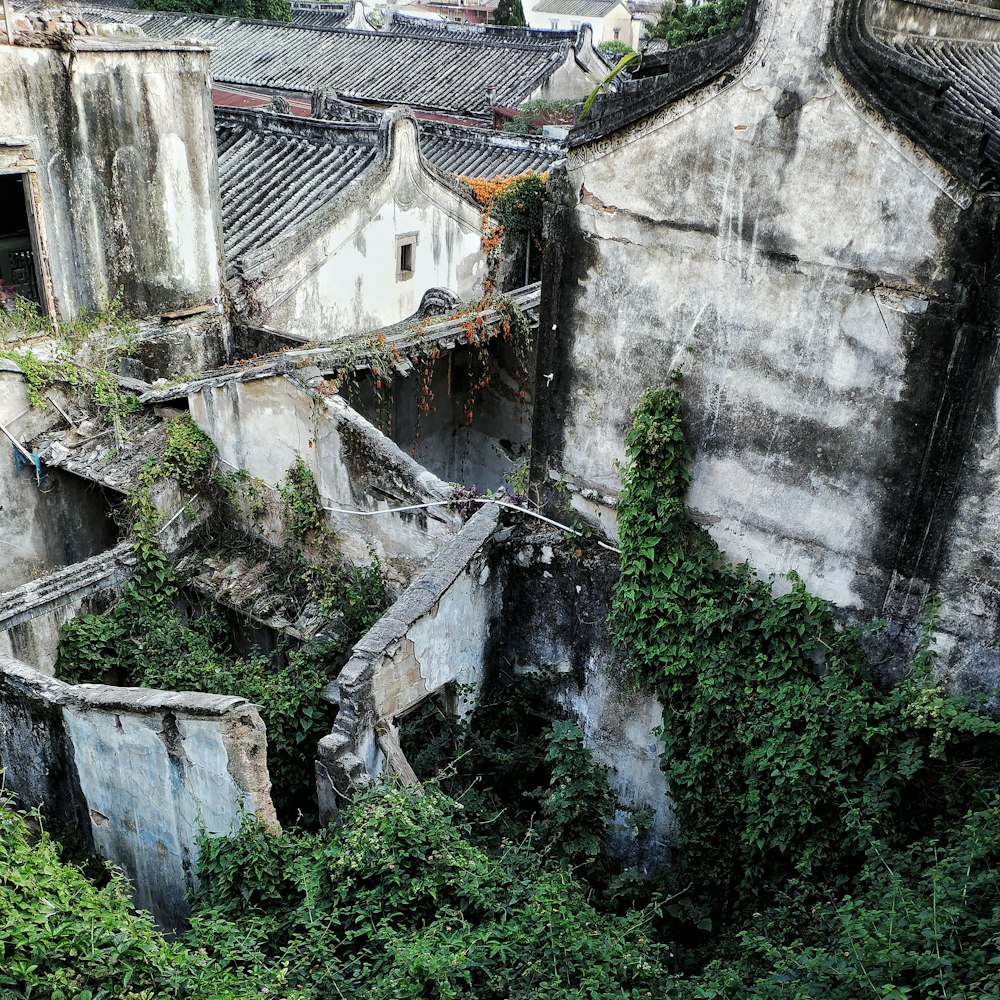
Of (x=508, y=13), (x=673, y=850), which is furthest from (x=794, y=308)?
(x=508, y=13)

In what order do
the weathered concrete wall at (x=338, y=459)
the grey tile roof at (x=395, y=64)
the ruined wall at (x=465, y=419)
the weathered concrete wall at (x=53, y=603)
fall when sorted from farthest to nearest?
the grey tile roof at (x=395, y=64) → the ruined wall at (x=465, y=419) → the weathered concrete wall at (x=53, y=603) → the weathered concrete wall at (x=338, y=459)

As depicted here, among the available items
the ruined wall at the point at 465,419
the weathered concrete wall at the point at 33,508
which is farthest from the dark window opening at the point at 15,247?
the ruined wall at the point at 465,419

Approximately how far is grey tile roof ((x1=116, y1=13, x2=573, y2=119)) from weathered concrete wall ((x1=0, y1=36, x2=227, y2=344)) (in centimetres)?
2054

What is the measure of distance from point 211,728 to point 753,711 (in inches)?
192

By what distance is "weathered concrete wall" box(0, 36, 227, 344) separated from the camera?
497 inches

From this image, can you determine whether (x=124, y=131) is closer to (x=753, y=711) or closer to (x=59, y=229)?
(x=59, y=229)

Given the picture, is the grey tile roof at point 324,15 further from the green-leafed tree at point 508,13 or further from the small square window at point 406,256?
the small square window at point 406,256

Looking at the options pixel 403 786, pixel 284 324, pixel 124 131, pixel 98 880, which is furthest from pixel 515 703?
pixel 124 131

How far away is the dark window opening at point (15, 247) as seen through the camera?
45.0 feet

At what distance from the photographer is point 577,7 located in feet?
262

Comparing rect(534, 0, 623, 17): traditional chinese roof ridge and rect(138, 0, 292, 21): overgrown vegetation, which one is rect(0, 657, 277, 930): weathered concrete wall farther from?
rect(534, 0, 623, 17): traditional chinese roof ridge

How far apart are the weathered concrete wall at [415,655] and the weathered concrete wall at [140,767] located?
28.1 inches

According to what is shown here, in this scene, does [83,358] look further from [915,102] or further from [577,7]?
[577,7]

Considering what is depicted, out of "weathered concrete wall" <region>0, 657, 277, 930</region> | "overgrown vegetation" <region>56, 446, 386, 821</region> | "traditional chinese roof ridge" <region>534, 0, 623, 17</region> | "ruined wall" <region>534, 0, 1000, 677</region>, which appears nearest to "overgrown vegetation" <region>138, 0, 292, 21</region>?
"overgrown vegetation" <region>56, 446, 386, 821</region>
